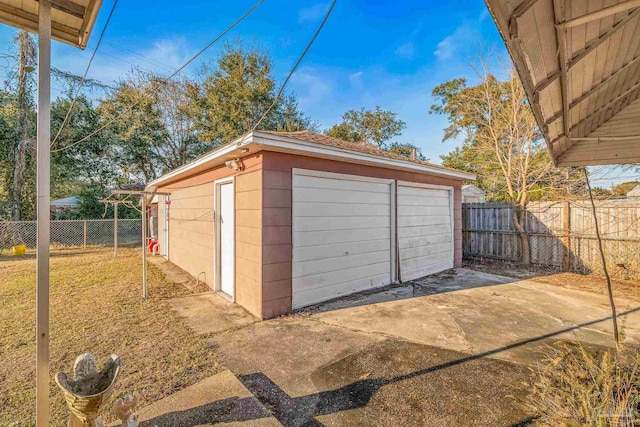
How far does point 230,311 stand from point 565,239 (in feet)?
26.6

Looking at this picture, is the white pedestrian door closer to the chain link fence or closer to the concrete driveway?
the concrete driveway

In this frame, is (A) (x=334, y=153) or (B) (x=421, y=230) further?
(B) (x=421, y=230)

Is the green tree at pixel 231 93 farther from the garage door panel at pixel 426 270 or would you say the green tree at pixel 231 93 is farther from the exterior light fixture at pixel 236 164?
the garage door panel at pixel 426 270

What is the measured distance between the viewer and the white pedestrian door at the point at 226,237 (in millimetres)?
5184

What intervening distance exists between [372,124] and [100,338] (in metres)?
21.3

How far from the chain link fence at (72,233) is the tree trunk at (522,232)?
15.5m

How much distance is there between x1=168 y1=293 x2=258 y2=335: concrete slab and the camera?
392 cm

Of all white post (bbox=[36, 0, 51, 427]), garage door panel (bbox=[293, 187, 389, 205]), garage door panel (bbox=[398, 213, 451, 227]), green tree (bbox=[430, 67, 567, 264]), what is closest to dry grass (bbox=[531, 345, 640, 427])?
white post (bbox=[36, 0, 51, 427])

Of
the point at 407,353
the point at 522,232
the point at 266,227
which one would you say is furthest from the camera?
the point at 522,232

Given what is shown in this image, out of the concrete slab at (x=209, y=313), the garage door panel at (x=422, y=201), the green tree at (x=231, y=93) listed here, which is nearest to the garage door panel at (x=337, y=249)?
the garage door panel at (x=422, y=201)

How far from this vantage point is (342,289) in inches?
206

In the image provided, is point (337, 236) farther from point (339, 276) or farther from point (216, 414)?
point (216, 414)

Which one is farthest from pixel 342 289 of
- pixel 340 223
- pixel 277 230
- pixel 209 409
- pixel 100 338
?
pixel 100 338

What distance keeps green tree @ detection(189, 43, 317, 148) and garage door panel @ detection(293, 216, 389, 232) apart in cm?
1196
